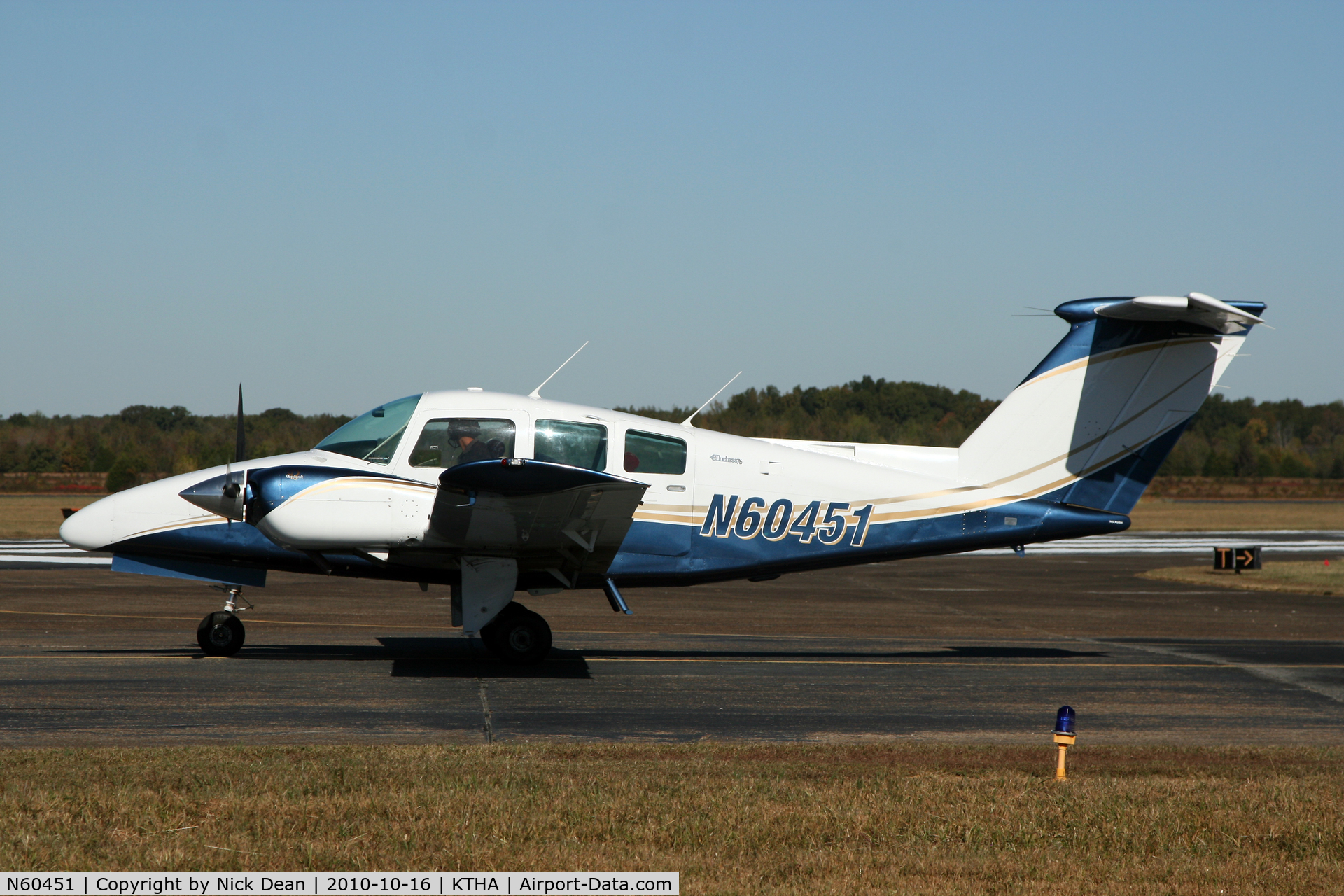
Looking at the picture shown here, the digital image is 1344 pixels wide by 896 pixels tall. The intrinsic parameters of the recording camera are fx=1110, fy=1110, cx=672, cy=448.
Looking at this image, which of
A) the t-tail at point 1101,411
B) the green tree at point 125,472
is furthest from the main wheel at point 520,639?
the green tree at point 125,472

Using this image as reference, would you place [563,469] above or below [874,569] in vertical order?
above

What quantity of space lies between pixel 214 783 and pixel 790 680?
249 inches

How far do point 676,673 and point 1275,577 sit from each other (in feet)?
71.0

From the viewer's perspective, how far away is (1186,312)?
12.0 m

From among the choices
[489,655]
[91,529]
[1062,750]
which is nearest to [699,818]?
[1062,750]

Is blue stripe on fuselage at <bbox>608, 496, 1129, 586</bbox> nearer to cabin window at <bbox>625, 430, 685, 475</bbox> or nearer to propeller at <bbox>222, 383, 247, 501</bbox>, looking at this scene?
cabin window at <bbox>625, 430, 685, 475</bbox>

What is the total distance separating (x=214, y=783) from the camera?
6410 millimetres

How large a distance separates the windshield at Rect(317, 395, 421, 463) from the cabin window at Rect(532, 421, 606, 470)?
1407 mm

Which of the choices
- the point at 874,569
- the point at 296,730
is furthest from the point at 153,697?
the point at 874,569

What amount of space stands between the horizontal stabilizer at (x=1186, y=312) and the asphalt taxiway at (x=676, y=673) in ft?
12.7

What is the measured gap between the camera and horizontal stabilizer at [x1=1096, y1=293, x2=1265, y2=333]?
37.9ft

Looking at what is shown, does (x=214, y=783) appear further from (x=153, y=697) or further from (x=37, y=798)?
(x=153, y=697)

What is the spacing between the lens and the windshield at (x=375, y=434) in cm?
1162

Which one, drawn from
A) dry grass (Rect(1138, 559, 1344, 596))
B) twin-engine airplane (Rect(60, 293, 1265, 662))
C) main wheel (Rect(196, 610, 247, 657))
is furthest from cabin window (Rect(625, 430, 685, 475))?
dry grass (Rect(1138, 559, 1344, 596))
